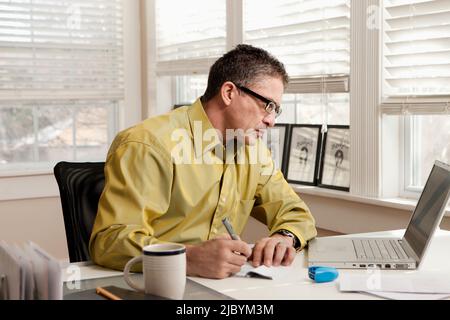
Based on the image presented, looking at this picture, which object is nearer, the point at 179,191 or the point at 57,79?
the point at 179,191

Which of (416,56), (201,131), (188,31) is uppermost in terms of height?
(188,31)

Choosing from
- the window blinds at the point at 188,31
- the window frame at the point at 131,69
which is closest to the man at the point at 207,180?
the window blinds at the point at 188,31

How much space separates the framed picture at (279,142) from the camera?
325 centimetres

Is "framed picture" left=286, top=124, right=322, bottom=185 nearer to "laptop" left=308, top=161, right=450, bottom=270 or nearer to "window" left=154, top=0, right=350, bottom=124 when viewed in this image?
"window" left=154, top=0, right=350, bottom=124

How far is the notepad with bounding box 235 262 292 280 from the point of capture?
1.60 meters

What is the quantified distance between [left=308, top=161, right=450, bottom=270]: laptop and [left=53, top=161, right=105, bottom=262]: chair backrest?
0.70 meters

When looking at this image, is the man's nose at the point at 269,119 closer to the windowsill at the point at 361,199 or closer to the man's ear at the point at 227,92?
the man's ear at the point at 227,92

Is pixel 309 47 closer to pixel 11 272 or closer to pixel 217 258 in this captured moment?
pixel 217 258

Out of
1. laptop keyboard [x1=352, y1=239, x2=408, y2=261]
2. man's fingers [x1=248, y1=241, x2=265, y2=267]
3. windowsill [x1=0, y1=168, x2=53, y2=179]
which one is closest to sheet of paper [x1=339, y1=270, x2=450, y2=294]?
laptop keyboard [x1=352, y1=239, x2=408, y2=261]

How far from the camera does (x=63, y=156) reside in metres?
4.02

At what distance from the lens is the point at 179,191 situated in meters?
1.92

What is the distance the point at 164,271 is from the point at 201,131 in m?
0.78

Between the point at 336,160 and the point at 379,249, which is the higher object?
the point at 336,160

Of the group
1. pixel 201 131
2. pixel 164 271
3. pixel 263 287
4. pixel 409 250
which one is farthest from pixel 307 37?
pixel 164 271
